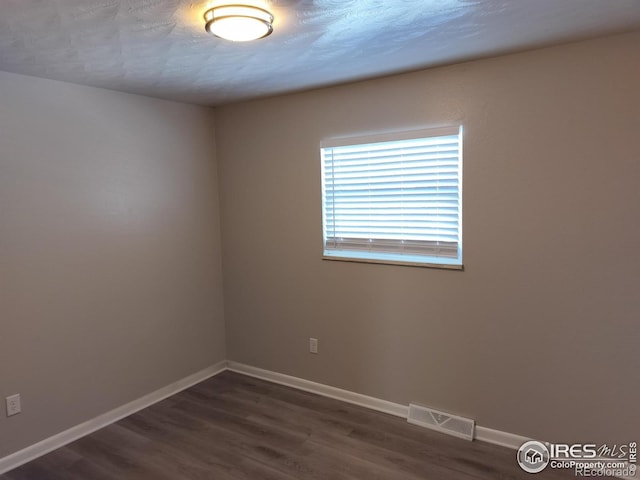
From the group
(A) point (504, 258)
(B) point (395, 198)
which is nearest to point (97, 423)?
(B) point (395, 198)

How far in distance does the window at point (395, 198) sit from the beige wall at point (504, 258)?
0.28 feet

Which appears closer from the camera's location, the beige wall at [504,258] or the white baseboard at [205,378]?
the beige wall at [504,258]

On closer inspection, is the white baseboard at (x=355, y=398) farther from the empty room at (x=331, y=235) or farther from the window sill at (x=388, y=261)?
the window sill at (x=388, y=261)

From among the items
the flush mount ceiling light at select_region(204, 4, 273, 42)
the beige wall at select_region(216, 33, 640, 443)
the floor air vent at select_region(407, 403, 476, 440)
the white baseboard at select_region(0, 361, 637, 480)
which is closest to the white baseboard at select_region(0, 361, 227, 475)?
the white baseboard at select_region(0, 361, 637, 480)

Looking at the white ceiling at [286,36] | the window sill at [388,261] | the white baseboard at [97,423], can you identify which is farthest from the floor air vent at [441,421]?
the white ceiling at [286,36]

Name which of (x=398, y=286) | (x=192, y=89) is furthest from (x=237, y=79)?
(x=398, y=286)

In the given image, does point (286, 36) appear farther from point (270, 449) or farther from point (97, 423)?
point (97, 423)

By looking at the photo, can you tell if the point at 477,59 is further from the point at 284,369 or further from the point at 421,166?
the point at 284,369

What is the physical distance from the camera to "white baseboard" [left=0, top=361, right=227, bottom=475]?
267 cm

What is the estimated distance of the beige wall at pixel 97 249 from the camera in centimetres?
266

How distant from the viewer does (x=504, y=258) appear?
8.70ft

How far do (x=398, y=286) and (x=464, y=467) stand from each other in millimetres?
1158

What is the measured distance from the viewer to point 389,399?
3.19 m

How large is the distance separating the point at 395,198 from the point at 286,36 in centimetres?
136
